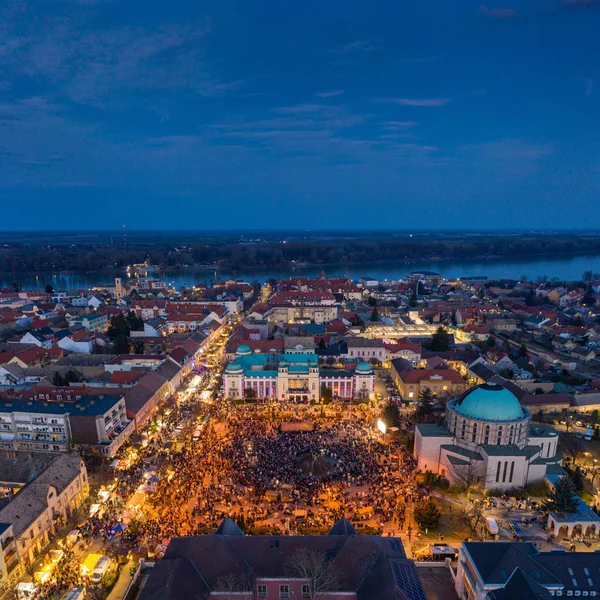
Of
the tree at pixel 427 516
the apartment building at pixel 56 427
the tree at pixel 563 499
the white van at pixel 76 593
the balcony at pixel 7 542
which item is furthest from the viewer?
the apartment building at pixel 56 427

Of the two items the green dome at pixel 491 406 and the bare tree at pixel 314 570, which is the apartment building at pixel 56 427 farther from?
the green dome at pixel 491 406

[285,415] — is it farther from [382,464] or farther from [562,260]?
[562,260]

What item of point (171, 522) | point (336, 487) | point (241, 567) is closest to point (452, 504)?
point (336, 487)

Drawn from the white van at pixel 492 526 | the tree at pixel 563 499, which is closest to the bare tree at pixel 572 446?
the tree at pixel 563 499

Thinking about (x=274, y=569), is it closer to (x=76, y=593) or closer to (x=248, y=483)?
(x=76, y=593)

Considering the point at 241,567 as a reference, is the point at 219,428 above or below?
below

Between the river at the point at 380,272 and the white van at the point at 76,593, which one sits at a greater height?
the white van at the point at 76,593

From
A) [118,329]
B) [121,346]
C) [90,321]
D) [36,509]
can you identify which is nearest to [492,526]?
[36,509]
